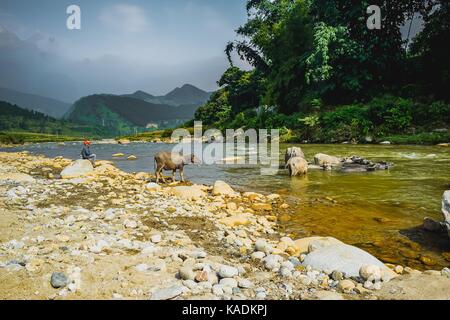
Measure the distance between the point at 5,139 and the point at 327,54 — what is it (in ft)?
220

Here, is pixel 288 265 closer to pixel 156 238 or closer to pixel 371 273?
pixel 371 273

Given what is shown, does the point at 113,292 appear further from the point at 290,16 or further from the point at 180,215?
the point at 290,16

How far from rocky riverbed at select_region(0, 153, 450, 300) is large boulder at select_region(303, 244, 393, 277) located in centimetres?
1

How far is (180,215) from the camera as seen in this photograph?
738cm

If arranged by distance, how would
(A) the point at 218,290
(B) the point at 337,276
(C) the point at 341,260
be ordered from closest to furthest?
(A) the point at 218,290, (B) the point at 337,276, (C) the point at 341,260

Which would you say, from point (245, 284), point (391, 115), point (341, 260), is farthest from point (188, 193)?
point (391, 115)

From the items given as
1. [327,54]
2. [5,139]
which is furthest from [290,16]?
[5,139]

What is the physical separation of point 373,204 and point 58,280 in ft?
25.2

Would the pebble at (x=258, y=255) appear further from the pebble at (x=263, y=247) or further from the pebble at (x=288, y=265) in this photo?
the pebble at (x=288, y=265)

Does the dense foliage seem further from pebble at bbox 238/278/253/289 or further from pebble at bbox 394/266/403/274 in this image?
pebble at bbox 238/278/253/289

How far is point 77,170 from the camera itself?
1360 centimetres

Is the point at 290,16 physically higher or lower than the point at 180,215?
higher

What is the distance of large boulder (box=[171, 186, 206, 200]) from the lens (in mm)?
9219

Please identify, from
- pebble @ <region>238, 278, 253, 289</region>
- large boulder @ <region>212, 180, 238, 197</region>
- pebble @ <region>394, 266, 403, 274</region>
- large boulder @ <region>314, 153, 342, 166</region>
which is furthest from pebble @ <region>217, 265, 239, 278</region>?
large boulder @ <region>314, 153, 342, 166</region>
